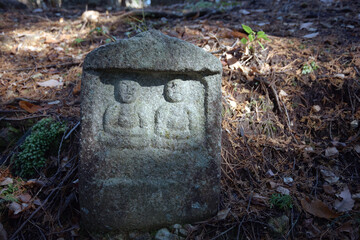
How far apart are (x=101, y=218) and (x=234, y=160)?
1193 millimetres

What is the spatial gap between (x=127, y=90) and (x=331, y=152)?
1898 mm

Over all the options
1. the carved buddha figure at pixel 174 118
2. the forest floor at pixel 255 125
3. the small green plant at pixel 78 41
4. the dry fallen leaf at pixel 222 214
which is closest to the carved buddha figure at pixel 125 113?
the carved buddha figure at pixel 174 118

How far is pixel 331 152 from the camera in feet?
7.81

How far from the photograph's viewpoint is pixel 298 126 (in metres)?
2.61

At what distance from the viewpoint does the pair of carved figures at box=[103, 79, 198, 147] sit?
1830 mm

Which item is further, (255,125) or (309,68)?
(309,68)

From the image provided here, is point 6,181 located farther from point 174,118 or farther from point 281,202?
point 281,202

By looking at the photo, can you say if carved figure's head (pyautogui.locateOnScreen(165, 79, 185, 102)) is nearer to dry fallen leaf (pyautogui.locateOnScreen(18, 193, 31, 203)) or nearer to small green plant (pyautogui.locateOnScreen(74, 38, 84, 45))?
dry fallen leaf (pyautogui.locateOnScreen(18, 193, 31, 203))

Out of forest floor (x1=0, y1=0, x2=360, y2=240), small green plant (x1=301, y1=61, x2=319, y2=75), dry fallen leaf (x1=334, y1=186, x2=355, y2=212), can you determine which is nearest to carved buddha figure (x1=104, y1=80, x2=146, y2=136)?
forest floor (x1=0, y1=0, x2=360, y2=240)

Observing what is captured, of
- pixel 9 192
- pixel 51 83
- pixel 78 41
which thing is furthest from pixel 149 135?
pixel 78 41

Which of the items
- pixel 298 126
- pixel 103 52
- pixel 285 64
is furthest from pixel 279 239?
pixel 285 64

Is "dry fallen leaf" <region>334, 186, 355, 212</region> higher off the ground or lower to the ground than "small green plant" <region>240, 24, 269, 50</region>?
lower

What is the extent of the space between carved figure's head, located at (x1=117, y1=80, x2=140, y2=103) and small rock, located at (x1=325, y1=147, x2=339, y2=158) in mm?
1806

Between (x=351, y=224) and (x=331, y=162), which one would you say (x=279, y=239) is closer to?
(x=351, y=224)
